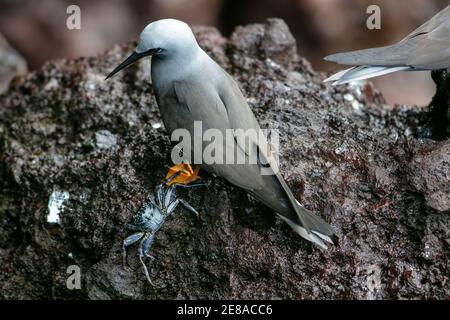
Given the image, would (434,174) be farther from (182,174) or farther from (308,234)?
(182,174)

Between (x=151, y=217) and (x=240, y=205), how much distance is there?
52 centimetres

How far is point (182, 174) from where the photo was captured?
4.05 metres

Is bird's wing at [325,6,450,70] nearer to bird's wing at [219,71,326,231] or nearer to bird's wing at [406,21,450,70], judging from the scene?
bird's wing at [406,21,450,70]

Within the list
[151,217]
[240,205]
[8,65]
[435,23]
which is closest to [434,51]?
[435,23]

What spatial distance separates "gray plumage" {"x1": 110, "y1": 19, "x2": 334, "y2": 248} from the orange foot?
18cm

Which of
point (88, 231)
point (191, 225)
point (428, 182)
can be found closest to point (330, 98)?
point (428, 182)

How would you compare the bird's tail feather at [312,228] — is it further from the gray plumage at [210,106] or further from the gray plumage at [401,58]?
the gray plumage at [401,58]

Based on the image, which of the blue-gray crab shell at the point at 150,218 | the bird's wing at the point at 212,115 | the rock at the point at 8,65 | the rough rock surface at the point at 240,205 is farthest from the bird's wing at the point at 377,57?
the rock at the point at 8,65

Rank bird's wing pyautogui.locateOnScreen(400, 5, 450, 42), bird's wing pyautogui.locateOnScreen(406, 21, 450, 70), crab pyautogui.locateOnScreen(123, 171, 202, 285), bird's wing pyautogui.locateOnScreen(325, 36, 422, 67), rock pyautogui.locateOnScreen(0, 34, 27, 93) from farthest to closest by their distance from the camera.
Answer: rock pyautogui.locateOnScreen(0, 34, 27, 93)
bird's wing pyautogui.locateOnScreen(400, 5, 450, 42)
bird's wing pyautogui.locateOnScreen(406, 21, 450, 70)
bird's wing pyautogui.locateOnScreen(325, 36, 422, 67)
crab pyautogui.locateOnScreen(123, 171, 202, 285)

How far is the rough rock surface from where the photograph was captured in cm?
378

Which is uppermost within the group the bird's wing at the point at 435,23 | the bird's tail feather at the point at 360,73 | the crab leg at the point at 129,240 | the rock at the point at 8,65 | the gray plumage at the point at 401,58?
the rock at the point at 8,65

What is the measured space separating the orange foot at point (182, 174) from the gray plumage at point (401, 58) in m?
1.01

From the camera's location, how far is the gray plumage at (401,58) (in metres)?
4.25

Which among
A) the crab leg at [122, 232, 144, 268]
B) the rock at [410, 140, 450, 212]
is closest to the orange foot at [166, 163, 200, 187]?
the crab leg at [122, 232, 144, 268]
